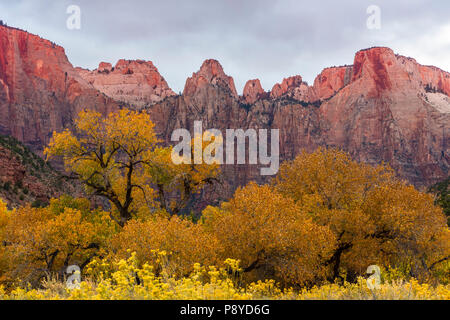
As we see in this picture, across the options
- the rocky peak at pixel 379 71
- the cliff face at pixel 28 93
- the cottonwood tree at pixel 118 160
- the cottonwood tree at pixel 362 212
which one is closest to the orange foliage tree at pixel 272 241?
the cottonwood tree at pixel 362 212

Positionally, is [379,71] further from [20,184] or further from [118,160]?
[118,160]

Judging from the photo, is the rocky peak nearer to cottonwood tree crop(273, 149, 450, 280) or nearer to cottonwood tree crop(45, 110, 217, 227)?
cottonwood tree crop(273, 149, 450, 280)

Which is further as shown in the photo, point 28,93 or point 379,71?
point 379,71

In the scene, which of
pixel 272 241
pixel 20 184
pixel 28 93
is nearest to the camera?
pixel 272 241

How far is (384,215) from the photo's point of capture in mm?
20297

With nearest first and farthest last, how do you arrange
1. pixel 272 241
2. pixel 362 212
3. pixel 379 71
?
pixel 272 241, pixel 362 212, pixel 379 71

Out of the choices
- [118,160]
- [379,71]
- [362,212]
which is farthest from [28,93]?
[379,71]

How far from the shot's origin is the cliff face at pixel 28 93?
576 feet

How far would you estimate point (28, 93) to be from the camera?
184 m

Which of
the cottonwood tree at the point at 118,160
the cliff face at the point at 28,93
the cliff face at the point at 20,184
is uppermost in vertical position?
the cliff face at the point at 28,93

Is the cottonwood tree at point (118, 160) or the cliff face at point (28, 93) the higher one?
the cliff face at point (28, 93)

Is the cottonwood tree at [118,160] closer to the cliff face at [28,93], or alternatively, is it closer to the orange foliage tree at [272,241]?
the orange foliage tree at [272,241]

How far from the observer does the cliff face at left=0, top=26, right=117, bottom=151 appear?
6909 inches
